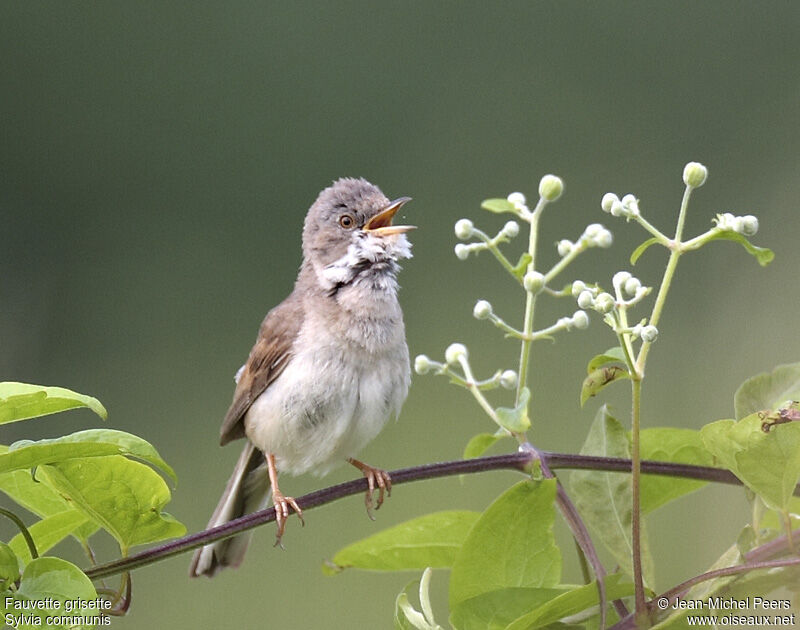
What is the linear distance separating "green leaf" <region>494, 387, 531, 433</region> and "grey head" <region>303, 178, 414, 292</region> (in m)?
1.46

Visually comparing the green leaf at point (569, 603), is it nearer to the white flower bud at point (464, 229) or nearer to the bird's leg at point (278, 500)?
the white flower bud at point (464, 229)

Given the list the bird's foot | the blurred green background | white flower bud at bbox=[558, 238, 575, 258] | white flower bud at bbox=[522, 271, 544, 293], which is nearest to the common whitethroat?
the bird's foot

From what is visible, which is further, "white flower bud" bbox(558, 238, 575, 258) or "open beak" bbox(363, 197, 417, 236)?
"open beak" bbox(363, 197, 417, 236)

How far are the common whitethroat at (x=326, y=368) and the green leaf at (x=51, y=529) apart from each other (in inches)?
42.6

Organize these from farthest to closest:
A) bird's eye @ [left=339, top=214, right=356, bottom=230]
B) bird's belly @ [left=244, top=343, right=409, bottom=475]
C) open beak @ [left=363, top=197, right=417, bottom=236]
A: bird's eye @ [left=339, top=214, right=356, bottom=230] → open beak @ [left=363, top=197, right=417, bottom=236] → bird's belly @ [left=244, top=343, right=409, bottom=475]

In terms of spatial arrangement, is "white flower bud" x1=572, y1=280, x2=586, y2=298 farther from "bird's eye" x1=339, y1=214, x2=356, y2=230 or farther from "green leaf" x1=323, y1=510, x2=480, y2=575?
"bird's eye" x1=339, y1=214, x2=356, y2=230

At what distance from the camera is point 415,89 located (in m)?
8.32

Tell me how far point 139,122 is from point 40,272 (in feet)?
4.71

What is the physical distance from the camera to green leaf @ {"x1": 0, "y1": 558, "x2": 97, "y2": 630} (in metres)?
1.50

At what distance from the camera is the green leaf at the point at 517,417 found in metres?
1.61

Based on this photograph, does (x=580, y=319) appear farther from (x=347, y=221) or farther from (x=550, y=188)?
(x=347, y=221)

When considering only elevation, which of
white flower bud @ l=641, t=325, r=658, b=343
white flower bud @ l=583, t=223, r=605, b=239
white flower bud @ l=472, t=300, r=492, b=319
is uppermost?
white flower bud @ l=583, t=223, r=605, b=239

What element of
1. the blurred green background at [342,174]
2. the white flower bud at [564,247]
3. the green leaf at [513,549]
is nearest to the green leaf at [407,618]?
the green leaf at [513,549]

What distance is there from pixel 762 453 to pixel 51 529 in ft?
3.50
